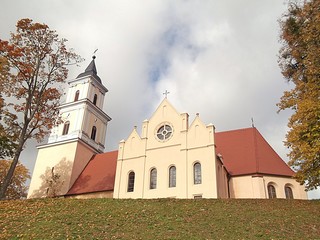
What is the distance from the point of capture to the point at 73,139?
37.8m

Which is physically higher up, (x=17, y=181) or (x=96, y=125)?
(x=96, y=125)

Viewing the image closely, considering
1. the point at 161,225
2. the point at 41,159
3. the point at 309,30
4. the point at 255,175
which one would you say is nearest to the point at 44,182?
the point at 41,159

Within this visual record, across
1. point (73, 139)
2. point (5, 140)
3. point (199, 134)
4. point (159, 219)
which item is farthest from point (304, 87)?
point (73, 139)

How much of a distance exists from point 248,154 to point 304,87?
10.8 meters

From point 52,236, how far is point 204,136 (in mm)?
16811

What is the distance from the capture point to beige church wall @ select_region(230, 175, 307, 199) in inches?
1102

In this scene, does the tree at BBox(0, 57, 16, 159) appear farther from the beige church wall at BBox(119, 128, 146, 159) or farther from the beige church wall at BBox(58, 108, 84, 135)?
the beige church wall at BBox(58, 108, 84, 135)

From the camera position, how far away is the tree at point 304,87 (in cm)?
1909

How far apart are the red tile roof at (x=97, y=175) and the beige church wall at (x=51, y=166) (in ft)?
4.91

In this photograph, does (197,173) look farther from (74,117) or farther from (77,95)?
(77,95)

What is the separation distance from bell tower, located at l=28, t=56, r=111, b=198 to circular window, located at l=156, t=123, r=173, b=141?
12159 mm

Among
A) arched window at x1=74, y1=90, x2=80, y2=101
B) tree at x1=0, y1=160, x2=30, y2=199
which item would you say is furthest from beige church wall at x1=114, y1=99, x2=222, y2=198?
tree at x1=0, y1=160, x2=30, y2=199

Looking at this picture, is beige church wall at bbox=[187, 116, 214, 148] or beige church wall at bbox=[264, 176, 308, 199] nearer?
beige church wall at bbox=[187, 116, 214, 148]

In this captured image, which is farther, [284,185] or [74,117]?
[74,117]
